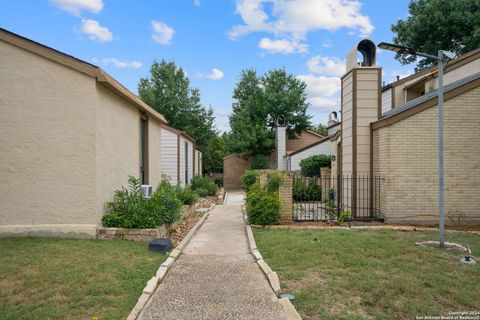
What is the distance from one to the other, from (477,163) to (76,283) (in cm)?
1055

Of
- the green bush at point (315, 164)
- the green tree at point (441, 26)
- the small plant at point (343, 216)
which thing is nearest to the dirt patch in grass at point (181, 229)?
the small plant at point (343, 216)

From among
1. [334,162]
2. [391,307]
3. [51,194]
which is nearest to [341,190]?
[334,162]

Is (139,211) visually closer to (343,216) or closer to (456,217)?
(343,216)

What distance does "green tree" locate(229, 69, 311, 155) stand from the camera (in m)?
29.2

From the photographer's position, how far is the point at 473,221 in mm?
9508

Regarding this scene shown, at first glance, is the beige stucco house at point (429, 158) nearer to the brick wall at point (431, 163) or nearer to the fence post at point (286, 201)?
the brick wall at point (431, 163)

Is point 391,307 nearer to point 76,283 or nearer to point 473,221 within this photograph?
point 76,283

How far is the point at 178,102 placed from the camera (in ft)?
119

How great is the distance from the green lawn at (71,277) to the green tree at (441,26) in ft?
75.6

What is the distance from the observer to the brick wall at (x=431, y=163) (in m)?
9.53

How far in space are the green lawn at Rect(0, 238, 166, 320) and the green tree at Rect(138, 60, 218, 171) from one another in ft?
99.2

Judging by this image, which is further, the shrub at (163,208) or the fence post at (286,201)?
the fence post at (286,201)

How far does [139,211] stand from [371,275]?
5.18 m

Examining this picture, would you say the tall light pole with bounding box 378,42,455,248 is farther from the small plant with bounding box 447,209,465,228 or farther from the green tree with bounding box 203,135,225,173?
the green tree with bounding box 203,135,225,173
